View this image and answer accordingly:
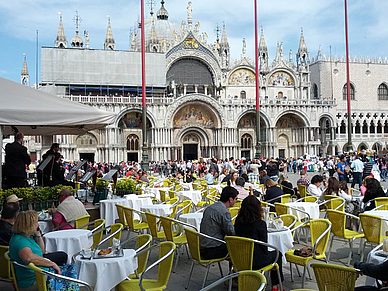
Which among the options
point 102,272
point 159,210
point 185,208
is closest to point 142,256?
point 102,272

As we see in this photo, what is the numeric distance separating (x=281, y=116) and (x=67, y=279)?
37263mm

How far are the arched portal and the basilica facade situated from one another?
10cm

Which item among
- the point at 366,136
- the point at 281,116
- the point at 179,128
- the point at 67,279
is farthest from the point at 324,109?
the point at 67,279

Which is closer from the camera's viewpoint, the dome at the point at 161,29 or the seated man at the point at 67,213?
the seated man at the point at 67,213

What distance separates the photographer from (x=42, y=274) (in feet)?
12.4

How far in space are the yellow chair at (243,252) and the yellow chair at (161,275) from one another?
2.55ft

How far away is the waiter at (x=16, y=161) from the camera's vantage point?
8273 mm

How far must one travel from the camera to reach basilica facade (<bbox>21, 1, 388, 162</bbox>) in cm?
3450

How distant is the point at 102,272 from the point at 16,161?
205 inches

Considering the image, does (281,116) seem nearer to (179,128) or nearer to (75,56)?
(179,128)

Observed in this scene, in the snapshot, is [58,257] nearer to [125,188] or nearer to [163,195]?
[125,188]

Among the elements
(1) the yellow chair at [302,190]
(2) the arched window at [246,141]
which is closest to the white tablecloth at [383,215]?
(1) the yellow chair at [302,190]

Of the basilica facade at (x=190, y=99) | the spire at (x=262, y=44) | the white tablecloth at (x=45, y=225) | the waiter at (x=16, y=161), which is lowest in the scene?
the white tablecloth at (x=45, y=225)

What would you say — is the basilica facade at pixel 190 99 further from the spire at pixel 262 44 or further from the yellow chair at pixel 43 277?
the yellow chair at pixel 43 277
